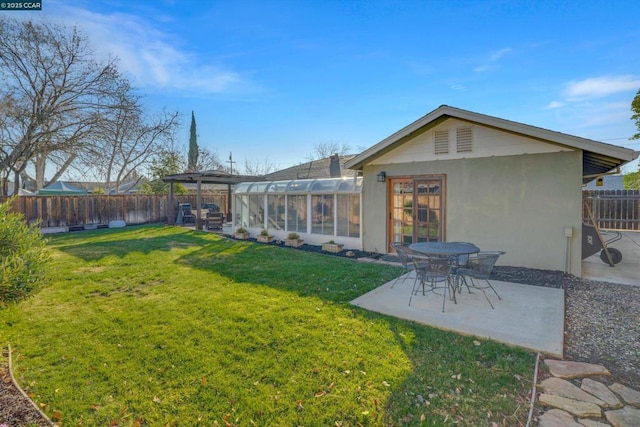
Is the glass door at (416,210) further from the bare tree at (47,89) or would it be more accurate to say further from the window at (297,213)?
the bare tree at (47,89)

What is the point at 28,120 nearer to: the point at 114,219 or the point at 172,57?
the point at 114,219

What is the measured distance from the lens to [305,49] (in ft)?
34.2

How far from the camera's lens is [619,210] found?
13.9m

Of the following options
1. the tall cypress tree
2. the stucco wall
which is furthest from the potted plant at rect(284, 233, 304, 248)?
the tall cypress tree

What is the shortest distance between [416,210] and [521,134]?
291 cm

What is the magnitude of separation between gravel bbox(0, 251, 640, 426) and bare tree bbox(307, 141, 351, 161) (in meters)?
32.1

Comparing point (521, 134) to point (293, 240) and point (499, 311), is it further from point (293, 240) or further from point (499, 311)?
point (293, 240)

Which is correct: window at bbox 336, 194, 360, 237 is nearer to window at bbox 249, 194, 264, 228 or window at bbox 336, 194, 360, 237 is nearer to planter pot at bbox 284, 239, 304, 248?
planter pot at bbox 284, 239, 304, 248

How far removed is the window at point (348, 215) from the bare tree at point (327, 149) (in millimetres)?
27750

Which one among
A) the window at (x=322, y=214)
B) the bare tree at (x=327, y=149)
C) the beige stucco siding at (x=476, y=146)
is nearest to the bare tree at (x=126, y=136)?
the window at (x=322, y=214)

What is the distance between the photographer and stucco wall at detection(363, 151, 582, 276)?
6.30 metres

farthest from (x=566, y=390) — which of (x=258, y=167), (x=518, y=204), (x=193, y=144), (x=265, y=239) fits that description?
(x=258, y=167)

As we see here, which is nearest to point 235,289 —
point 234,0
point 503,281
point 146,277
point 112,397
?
point 146,277

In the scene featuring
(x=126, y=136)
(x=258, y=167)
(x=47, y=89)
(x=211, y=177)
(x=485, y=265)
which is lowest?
(x=485, y=265)
